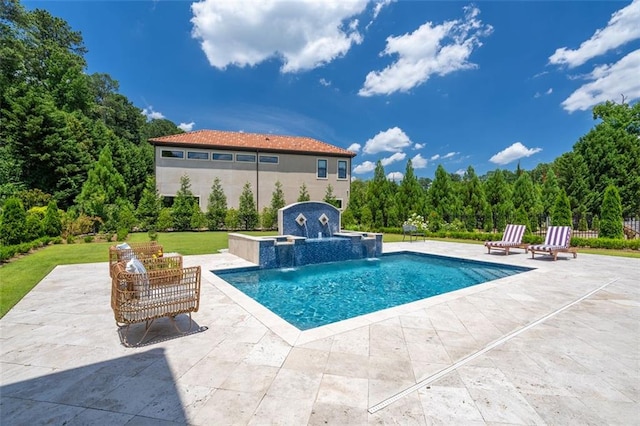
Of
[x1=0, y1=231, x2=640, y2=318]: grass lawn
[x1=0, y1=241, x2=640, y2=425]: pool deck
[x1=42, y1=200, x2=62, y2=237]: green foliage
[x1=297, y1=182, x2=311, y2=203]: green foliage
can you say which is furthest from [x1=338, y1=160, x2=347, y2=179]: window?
[x1=0, y1=241, x2=640, y2=425]: pool deck

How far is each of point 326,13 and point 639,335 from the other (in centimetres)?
1206

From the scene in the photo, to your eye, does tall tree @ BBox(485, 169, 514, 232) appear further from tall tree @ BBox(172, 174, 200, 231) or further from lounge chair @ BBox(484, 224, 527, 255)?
tall tree @ BBox(172, 174, 200, 231)

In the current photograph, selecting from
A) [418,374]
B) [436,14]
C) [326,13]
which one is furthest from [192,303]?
[436,14]

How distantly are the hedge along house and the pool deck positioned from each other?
17.6 meters

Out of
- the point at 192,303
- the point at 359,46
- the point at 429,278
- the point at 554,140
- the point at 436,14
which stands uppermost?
the point at 359,46

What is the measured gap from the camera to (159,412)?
2191mm

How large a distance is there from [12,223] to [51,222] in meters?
3.36

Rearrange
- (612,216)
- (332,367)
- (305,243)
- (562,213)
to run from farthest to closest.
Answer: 1. (562,213)
2. (612,216)
3. (305,243)
4. (332,367)

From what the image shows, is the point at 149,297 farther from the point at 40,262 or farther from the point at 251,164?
the point at 251,164

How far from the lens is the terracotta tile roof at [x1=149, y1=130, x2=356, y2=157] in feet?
70.1

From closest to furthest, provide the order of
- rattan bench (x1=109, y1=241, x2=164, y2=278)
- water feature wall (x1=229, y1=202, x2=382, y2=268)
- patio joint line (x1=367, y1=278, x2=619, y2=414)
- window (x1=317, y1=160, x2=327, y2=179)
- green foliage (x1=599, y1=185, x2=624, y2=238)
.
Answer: patio joint line (x1=367, y1=278, x2=619, y2=414) < rattan bench (x1=109, y1=241, x2=164, y2=278) < water feature wall (x1=229, y1=202, x2=382, y2=268) < green foliage (x1=599, y1=185, x2=624, y2=238) < window (x1=317, y1=160, x2=327, y2=179)

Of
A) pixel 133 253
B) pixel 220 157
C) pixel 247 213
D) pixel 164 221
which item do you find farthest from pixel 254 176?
pixel 133 253

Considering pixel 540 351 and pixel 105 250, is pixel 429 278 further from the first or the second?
pixel 105 250

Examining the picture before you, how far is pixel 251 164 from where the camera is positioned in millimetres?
22969
